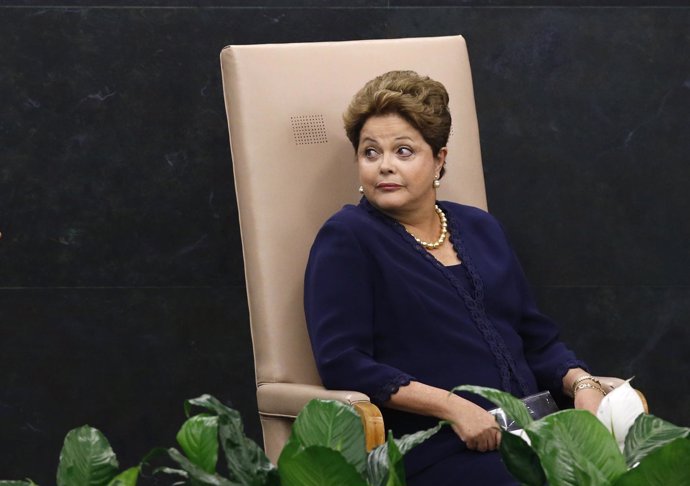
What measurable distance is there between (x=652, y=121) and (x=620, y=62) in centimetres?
17

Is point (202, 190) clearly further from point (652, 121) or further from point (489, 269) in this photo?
point (652, 121)

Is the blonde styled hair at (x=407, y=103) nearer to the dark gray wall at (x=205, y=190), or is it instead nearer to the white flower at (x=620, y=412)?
the dark gray wall at (x=205, y=190)

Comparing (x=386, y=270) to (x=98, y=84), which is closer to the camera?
(x=386, y=270)

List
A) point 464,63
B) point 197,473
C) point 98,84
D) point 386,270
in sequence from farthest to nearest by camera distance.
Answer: point 98,84
point 464,63
point 386,270
point 197,473

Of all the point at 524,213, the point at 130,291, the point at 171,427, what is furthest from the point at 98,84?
the point at 524,213

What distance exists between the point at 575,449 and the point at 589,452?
0.01 metres

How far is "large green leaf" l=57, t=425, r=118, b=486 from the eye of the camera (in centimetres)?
78

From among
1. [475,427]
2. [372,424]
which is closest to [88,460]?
[372,424]

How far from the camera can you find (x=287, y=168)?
222 centimetres

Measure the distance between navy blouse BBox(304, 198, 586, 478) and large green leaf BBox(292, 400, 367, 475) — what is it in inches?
45.0

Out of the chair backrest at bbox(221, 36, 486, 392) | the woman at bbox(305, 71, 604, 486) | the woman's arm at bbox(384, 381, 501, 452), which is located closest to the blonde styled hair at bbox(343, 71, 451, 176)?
the woman at bbox(305, 71, 604, 486)

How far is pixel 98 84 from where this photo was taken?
111 inches

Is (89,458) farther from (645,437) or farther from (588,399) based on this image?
(588,399)

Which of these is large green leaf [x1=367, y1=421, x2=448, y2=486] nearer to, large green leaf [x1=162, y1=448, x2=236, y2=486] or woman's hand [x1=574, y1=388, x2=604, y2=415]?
large green leaf [x1=162, y1=448, x2=236, y2=486]
